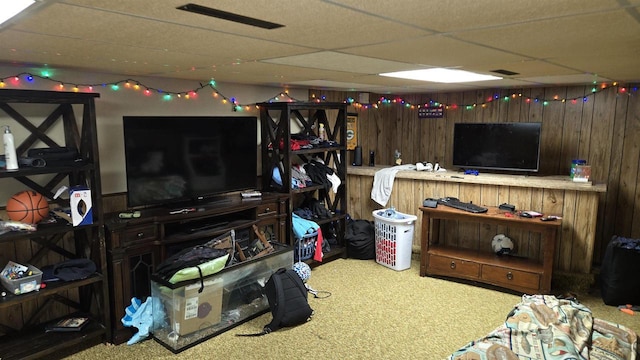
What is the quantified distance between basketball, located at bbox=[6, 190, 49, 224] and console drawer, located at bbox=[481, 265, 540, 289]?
3711 millimetres

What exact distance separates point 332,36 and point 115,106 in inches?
90.4

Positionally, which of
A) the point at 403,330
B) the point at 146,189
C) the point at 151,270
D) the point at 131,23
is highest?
the point at 131,23

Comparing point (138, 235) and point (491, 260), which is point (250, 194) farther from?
point (491, 260)

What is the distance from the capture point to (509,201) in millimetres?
4438

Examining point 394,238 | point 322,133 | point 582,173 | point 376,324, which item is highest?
point 322,133

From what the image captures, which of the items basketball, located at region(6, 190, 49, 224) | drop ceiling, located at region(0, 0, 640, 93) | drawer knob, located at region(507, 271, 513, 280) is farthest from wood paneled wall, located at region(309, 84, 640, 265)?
basketball, located at region(6, 190, 49, 224)

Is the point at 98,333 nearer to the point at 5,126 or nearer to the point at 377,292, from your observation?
the point at 5,126

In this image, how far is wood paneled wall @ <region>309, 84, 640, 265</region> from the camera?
4.34 meters

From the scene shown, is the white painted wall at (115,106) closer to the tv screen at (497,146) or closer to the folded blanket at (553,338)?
the tv screen at (497,146)

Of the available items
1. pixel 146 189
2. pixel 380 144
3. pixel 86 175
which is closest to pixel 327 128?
pixel 380 144

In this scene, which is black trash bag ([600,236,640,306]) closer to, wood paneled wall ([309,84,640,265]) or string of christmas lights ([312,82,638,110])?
wood paneled wall ([309,84,640,265])

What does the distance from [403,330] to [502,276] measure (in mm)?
1329

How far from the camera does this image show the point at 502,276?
4062mm

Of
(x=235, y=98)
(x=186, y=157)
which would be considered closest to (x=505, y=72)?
(x=235, y=98)
